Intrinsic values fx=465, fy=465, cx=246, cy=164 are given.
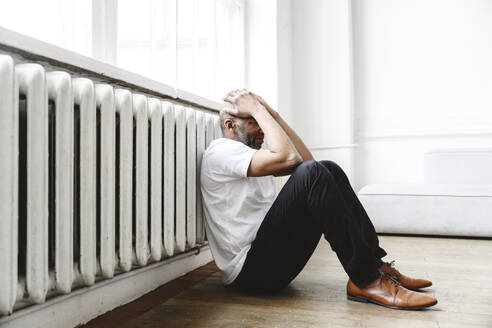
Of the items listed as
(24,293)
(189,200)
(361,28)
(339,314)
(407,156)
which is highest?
(361,28)

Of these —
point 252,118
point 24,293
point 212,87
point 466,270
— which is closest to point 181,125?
point 252,118

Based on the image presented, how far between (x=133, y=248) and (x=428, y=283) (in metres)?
1.12

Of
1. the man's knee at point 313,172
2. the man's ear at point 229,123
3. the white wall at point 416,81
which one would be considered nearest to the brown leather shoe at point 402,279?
the man's knee at point 313,172

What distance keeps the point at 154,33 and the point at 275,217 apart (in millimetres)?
1045

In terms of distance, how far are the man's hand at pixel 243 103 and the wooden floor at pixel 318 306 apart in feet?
2.30

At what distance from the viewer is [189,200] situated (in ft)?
6.05

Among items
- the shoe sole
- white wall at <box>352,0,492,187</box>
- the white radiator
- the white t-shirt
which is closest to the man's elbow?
the white t-shirt

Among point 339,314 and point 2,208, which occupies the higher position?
point 2,208

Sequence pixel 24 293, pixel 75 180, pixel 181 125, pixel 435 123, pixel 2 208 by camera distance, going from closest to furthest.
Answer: pixel 2 208, pixel 24 293, pixel 75 180, pixel 181 125, pixel 435 123

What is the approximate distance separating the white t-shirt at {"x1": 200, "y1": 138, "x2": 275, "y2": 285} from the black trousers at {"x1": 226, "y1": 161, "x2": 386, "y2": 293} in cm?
6

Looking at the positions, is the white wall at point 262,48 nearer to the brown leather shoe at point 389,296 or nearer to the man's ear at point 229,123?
the man's ear at point 229,123

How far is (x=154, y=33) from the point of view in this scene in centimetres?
210

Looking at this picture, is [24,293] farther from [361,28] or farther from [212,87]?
[361,28]

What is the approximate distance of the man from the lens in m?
1.54
